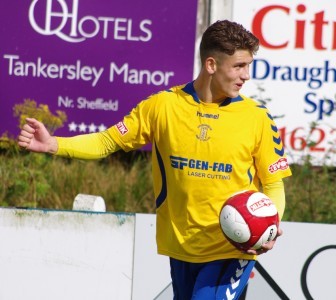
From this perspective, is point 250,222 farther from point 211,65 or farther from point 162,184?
point 211,65

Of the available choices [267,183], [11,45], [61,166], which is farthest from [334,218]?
[267,183]

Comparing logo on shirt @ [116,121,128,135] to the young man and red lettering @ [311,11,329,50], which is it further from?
red lettering @ [311,11,329,50]

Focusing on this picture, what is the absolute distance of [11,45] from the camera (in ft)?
33.9

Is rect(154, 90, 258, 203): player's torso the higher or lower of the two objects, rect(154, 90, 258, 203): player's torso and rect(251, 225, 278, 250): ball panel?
the higher

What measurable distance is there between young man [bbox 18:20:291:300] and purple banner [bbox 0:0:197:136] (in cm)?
461

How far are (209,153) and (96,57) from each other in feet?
16.2

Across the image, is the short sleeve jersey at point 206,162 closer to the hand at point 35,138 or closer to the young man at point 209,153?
the young man at point 209,153

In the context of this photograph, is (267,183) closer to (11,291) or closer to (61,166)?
(11,291)

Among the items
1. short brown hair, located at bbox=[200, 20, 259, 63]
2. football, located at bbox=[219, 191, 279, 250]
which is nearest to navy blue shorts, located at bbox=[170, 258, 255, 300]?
football, located at bbox=[219, 191, 279, 250]

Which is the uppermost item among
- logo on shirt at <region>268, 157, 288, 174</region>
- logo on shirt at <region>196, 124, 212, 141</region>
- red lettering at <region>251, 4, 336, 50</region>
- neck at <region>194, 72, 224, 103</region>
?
red lettering at <region>251, 4, 336, 50</region>

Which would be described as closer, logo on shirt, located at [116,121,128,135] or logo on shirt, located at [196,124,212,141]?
logo on shirt, located at [196,124,212,141]

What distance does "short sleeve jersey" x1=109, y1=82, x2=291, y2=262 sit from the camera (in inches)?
218

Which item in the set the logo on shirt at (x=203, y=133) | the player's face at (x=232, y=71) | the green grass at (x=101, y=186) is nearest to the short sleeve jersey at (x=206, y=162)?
the logo on shirt at (x=203, y=133)

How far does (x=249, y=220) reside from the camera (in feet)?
17.5
